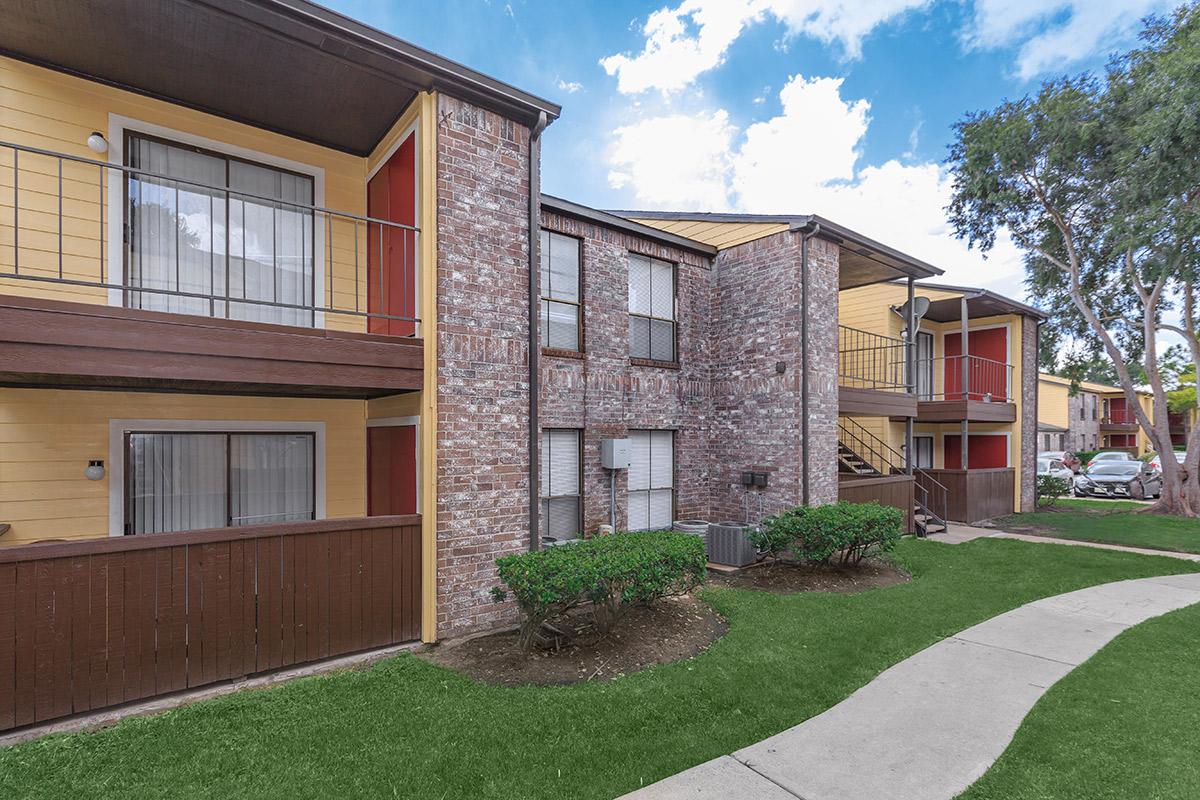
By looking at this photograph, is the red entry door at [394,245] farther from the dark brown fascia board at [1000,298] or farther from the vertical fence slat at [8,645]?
the dark brown fascia board at [1000,298]

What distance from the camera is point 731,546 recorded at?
9.20 m

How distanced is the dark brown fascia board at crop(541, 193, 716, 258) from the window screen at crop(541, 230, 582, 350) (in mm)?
412

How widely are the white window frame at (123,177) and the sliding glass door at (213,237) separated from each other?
0.06m

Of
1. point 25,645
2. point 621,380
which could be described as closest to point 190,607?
point 25,645

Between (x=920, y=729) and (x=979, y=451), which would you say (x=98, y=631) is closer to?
(x=920, y=729)

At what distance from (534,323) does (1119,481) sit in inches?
995

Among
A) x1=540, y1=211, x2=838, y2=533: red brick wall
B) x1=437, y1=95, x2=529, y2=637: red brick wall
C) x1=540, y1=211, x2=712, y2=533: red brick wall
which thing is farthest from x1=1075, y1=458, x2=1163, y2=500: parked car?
x1=437, y1=95, x2=529, y2=637: red brick wall

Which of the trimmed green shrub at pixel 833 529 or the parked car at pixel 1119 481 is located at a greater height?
the trimmed green shrub at pixel 833 529

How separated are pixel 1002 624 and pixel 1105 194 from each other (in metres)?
14.5

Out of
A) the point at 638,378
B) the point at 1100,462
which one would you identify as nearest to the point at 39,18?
the point at 638,378

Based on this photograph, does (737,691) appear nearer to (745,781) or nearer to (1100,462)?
(745,781)

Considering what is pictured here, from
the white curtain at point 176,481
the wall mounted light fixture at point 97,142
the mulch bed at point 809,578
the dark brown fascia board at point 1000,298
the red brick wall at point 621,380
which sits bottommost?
the mulch bed at point 809,578

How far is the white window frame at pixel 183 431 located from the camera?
5730mm

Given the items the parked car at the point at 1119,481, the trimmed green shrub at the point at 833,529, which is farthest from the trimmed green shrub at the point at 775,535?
the parked car at the point at 1119,481
